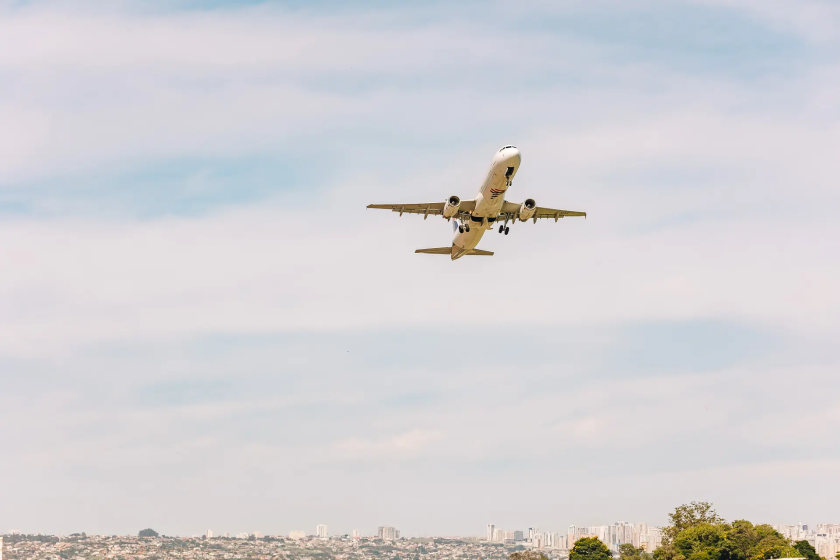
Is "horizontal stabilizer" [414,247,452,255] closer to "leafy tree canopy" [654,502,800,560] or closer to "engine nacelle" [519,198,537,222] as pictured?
"engine nacelle" [519,198,537,222]

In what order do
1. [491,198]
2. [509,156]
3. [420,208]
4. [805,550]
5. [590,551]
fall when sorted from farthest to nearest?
[590,551] → [805,550] → [420,208] → [491,198] → [509,156]

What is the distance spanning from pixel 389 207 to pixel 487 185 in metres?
10.9

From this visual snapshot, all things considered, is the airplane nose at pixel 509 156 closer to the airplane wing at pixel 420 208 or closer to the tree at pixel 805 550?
the airplane wing at pixel 420 208

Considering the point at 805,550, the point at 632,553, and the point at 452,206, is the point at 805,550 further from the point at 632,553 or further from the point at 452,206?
the point at 452,206

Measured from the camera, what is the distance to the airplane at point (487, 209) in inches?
2827

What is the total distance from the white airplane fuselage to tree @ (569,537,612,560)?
2952 inches

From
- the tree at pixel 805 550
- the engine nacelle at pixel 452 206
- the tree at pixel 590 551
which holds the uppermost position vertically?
the engine nacelle at pixel 452 206

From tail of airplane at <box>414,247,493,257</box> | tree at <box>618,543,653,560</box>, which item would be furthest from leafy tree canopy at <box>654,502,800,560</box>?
tail of airplane at <box>414,247,493,257</box>

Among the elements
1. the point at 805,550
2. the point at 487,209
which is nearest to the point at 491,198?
the point at 487,209

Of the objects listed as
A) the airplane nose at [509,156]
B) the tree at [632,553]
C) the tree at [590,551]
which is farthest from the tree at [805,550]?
the airplane nose at [509,156]

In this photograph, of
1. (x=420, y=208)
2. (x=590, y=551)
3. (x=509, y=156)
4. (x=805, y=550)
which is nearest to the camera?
(x=509, y=156)

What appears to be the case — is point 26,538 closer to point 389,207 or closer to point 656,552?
point 656,552

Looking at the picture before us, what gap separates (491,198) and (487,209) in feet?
6.99

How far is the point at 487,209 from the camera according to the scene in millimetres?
77438
